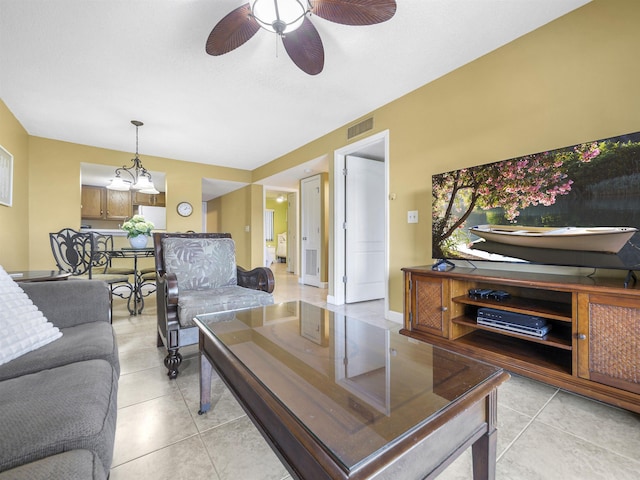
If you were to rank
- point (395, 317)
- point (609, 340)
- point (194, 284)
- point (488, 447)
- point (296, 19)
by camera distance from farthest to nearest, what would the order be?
1. point (395, 317)
2. point (194, 284)
3. point (296, 19)
4. point (609, 340)
5. point (488, 447)

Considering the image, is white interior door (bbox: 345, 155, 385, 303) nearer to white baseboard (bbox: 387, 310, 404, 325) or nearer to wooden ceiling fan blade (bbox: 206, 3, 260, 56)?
white baseboard (bbox: 387, 310, 404, 325)

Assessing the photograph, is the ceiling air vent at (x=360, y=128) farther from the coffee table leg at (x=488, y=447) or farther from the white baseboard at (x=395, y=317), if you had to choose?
the coffee table leg at (x=488, y=447)

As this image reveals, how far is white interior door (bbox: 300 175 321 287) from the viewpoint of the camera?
5383mm

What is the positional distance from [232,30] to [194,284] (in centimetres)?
183

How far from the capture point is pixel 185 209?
216 inches

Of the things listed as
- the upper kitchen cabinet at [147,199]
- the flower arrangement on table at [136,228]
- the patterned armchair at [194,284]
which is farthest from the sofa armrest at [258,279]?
the upper kitchen cabinet at [147,199]

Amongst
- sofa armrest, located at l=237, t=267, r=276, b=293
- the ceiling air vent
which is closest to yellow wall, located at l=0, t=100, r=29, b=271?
sofa armrest, located at l=237, t=267, r=276, b=293

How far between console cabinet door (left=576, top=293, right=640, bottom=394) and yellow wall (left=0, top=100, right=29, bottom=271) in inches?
200

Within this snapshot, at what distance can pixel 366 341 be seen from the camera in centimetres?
134

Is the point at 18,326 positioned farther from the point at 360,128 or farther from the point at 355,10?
the point at 360,128

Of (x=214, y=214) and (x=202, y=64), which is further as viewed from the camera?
(x=214, y=214)

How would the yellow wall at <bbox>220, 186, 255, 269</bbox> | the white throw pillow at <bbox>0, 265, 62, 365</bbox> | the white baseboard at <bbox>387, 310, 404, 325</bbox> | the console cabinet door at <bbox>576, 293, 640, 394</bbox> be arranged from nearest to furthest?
the white throw pillow at <bbox>0, 265, 62, 365</bbox> < the console cabinet door at <bbox>576, 293, 640, 394</bbox> < the white baseboard at <bbox>387, 310, 404, 325</bbox> < the yellow wall at <bbox>220, 186, 255, 269</bbox>

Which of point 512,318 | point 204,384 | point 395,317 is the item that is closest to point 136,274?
point 204,384

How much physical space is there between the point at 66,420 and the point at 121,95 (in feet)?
11.1
